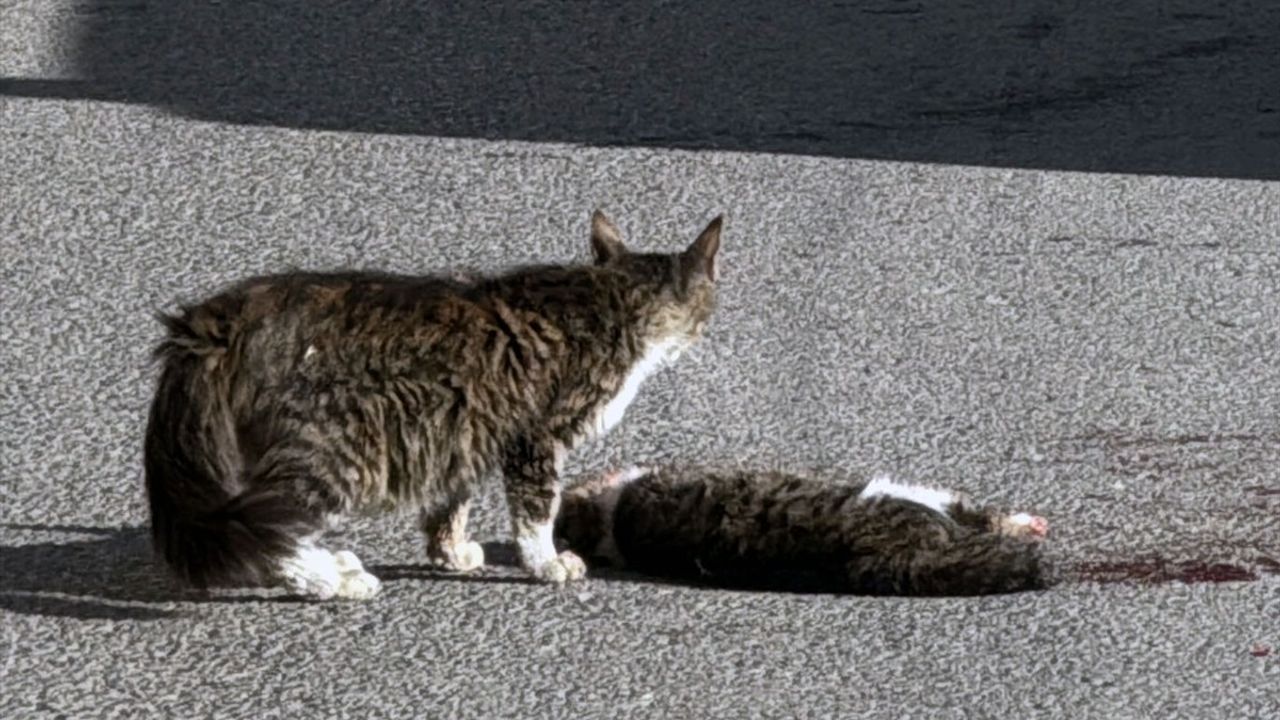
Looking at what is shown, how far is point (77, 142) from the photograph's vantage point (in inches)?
353

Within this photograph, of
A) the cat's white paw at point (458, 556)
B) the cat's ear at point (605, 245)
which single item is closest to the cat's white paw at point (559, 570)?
the cat's white paw at point (458, 556)

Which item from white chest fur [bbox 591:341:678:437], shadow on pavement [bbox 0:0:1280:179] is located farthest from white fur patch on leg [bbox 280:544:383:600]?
shadow on pavement [bbox 0:0:1280:179]

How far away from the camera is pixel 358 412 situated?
5.39 metres

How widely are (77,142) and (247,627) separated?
157 inches

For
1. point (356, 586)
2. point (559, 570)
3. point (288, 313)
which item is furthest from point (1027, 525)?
point (288, 313)

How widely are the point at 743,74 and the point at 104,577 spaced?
484 centimetres

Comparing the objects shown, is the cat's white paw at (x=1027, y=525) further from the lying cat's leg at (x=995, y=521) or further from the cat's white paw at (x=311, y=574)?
the cat's white paw at (x=311, y=574)

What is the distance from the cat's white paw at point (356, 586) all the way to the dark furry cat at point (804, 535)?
0.68 metres

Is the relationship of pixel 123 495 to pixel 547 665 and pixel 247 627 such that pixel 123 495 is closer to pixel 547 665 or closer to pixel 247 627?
pixel 247 627

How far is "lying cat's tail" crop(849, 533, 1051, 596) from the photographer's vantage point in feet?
18.5

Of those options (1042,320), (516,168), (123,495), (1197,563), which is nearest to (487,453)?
(123,495)

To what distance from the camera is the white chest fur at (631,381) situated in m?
5.73

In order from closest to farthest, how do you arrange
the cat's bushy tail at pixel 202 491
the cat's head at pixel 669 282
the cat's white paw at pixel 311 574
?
1. the cat's bushy tail at pixel 202 491
2. the cat's white paw at pixel 311 574
3. the cat's head at pixel 669 282

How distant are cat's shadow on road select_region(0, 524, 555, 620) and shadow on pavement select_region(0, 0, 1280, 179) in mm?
3549
